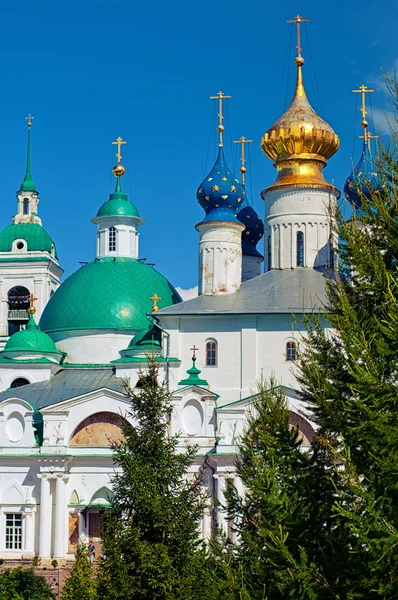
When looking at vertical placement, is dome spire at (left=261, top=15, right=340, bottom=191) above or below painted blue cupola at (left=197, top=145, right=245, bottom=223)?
above

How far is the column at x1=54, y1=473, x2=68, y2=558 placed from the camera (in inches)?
1273

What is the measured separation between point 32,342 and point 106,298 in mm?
3443

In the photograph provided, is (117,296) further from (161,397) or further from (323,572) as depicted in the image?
(323,572)

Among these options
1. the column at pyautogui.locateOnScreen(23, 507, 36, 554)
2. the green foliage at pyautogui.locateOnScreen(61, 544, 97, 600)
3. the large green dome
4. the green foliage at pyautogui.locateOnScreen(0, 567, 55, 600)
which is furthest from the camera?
the large green dome

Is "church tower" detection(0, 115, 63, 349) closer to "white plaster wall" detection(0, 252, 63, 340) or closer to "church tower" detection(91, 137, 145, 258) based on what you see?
"white plaster wall" detection(0, 252, 63, 340)

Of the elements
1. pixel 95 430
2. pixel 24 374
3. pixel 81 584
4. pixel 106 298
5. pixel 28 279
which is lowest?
pixel 81 584

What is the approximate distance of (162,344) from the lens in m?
35.3

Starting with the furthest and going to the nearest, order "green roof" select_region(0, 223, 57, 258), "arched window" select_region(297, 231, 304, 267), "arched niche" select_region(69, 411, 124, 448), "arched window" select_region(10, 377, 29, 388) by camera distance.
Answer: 1. "green roof" select_region(0, 223, 57, 258)
2. "arched window" select_region(10, 377, 29, 388)
3. "arched window" select_region(297, 231, 304, 267)
4. "arched niche" select_region(69, 411, 124, 448)

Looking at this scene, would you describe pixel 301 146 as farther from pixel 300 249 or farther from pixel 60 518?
pixel 60 518

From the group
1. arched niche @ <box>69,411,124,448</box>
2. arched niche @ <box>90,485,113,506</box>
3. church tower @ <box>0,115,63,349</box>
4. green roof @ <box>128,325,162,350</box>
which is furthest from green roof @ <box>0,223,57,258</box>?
arched niche @ <box>90,485,113,506</box>

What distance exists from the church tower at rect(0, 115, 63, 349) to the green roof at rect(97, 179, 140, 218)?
581cm

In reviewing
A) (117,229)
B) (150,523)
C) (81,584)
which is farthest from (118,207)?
(150,523)

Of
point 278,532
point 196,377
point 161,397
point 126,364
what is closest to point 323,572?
point 278,532

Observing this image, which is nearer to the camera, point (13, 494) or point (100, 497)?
point (100, 497)
